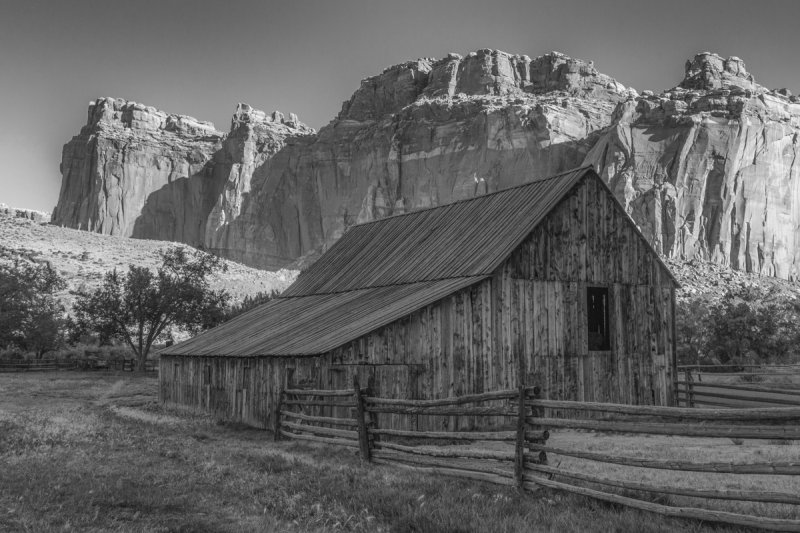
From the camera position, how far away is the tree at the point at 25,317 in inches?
1939

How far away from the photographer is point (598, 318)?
77.9 feet

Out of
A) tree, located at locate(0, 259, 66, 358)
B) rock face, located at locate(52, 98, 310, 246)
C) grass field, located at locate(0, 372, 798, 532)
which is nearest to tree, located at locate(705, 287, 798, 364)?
grass field, located at locate(0, 372, 798, 532)

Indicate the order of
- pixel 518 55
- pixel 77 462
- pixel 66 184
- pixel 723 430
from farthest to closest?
pixel 66 184 → pixel 518 55 → pixel 77 462 → pixel 723 430

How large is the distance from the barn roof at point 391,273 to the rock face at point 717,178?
3050 inches

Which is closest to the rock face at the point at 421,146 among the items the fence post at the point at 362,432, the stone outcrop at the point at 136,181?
the stone outcrop at the point at 136,181

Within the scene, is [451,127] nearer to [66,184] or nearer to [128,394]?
[66,184]

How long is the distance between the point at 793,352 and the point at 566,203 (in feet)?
112

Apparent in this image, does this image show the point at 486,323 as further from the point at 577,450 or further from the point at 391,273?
the point at 577,450

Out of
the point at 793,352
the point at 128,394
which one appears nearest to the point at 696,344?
the point at 793,352

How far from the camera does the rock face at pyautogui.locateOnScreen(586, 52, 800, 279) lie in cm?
10038

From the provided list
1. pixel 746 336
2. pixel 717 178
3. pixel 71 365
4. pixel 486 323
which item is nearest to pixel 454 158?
pixel 717 178

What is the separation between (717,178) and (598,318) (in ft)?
287

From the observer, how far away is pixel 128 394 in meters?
30.8

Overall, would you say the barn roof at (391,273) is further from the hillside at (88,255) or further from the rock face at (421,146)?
the rock face at (421,146)
